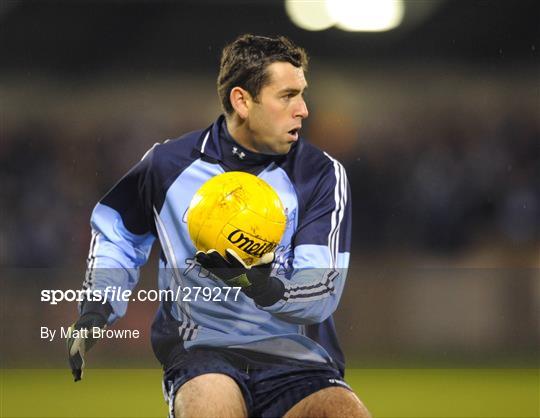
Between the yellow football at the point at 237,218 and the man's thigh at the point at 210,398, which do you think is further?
the yellow football at the point at 237,218

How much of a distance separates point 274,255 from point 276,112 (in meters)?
0.43

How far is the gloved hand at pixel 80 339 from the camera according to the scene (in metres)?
2.17

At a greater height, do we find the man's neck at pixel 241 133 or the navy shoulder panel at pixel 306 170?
the man's neck at pixel 241 133

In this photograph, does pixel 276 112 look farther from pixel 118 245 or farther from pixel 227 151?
pixel 118 245

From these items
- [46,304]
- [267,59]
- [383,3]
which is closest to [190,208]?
[267,59]

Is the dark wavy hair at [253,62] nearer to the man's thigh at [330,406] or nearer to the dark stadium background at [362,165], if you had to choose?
the dark stadium background at [362,165]

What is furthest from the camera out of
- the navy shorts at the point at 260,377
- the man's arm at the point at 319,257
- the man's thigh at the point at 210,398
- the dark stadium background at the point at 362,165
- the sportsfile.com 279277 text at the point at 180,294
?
the dark stadium background at the point at 362,165

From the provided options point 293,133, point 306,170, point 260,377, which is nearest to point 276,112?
point 293,133

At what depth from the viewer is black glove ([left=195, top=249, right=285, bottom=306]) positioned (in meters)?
2.01

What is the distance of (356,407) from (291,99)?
0.86 metres

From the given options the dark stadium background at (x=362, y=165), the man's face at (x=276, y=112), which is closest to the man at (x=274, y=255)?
the man's face at (x=276, y=112)

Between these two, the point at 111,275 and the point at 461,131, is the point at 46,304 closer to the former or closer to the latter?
the point at 111,275

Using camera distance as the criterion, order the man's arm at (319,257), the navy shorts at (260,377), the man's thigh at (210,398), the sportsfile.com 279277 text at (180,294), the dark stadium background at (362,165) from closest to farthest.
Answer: the man's thigh at (210,398) → the navy shorts at (260,377) → the man's arm at (319,257) → the sportsfile.com 279277 text at (180,294) → the dark stadium background at (362,165)

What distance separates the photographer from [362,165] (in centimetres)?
317
